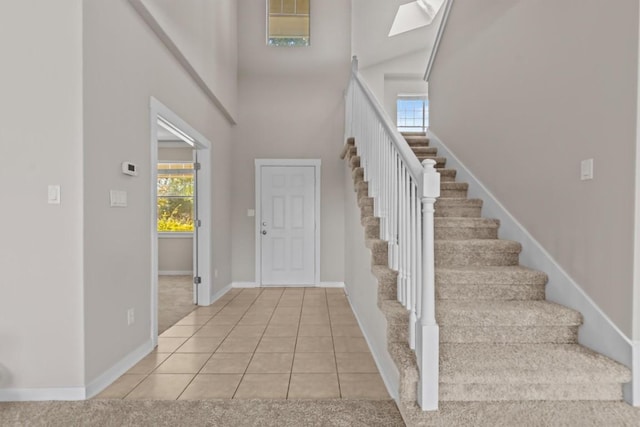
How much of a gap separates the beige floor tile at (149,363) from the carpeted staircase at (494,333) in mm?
1765

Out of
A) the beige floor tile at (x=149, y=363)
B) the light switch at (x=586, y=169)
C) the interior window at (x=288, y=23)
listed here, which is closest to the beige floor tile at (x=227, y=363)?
the beige floor tile at (x=149, y=363)

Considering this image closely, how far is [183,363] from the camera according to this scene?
2.64 metres

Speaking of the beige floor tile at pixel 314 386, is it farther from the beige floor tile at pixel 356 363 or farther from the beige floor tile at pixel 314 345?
the beige floor tile at pixel 314 345

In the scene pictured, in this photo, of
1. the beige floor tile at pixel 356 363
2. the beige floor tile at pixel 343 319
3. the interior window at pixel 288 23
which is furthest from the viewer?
the interior window at pixel 288 23

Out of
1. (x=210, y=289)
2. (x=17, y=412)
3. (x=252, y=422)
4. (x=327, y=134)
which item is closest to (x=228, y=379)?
(x=252, y=422)

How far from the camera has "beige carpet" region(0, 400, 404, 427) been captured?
1877mm

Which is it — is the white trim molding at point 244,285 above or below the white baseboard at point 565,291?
below

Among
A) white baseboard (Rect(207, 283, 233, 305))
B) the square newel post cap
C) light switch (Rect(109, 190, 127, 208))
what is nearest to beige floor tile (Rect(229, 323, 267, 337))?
white baseboard (Rect(207, 283, 233, 305))

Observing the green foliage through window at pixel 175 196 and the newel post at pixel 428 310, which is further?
the green foliage through window at pixel 175 196

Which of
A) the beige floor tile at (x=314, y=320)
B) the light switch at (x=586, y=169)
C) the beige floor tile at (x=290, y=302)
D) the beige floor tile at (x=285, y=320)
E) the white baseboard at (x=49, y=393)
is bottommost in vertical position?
the beige floor tile at (x=290, y=302)

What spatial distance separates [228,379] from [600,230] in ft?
8.11

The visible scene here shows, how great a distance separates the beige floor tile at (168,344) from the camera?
2916 mm

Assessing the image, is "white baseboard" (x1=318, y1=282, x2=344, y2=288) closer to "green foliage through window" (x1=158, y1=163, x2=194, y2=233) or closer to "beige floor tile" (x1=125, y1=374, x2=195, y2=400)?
"green foliage through window" (x1=158, y1=163, x2=194, y2=233)

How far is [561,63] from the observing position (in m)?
2.33
